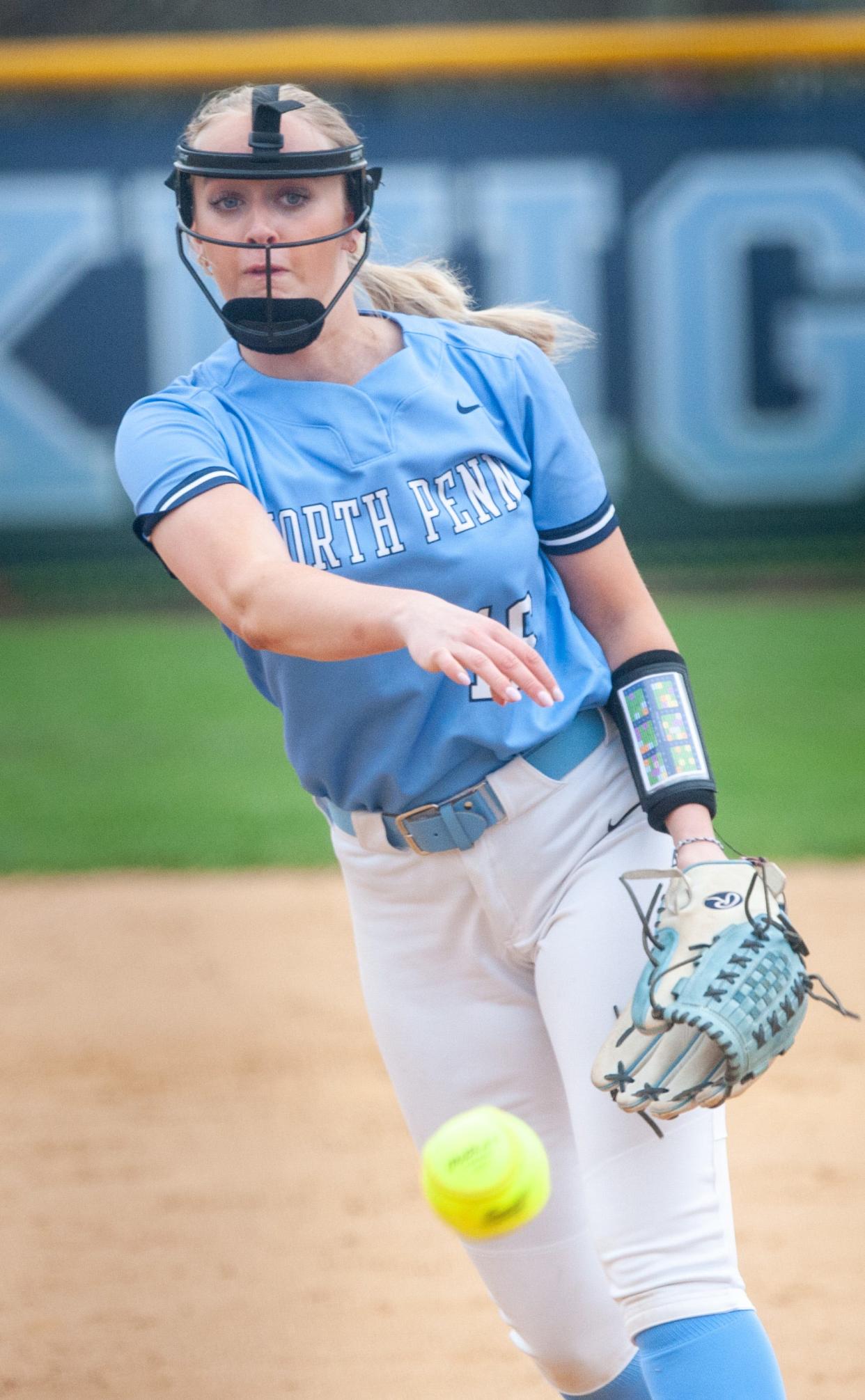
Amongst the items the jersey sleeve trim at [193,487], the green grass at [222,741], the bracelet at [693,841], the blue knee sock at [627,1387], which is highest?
the jersey sleeve trim at [193,487]

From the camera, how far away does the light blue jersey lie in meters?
1.97

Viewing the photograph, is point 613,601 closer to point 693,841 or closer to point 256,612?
point 693,841

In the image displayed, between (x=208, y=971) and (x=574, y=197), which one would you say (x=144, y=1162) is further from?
(x=574, y=197)

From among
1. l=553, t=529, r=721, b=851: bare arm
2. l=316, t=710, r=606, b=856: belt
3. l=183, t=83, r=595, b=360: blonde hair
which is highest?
l=183, t=83, r=595, b=360: blonde hair

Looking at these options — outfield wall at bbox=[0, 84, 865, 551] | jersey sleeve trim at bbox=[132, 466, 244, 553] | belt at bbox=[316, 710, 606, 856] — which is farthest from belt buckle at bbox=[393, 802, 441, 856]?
outfield wall at bbox=[0, 84, 865, 551]

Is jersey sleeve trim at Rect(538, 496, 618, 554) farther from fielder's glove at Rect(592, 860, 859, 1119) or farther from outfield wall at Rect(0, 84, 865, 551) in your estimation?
outfield wall at Rect(0, 84, 865, 551)

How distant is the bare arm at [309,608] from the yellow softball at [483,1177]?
19.5 inches

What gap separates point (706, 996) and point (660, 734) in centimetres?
36

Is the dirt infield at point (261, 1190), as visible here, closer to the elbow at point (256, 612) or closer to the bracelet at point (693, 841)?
the bracelet at point (693, 841)

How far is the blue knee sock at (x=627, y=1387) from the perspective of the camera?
2230 mm

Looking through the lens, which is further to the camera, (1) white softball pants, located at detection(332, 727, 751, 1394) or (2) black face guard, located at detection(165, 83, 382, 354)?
(2) black face guard, located at detection(165, 83, 382, 354)

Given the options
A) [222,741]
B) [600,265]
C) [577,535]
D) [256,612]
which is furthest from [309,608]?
[600,265]

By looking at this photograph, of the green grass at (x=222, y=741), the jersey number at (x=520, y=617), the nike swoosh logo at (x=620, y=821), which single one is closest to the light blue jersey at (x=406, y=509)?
the jersey number at (x=520, y=617)

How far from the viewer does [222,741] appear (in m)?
8.52
